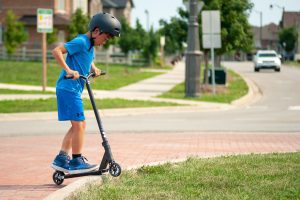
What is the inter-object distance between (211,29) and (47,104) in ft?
25.0

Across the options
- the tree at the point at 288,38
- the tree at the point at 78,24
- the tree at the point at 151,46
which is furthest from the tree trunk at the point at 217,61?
the tree at the point at 288,38

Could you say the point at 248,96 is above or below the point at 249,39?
below

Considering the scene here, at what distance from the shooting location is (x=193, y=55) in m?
24.3

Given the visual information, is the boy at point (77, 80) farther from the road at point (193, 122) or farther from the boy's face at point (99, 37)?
the road at point (193, 122)

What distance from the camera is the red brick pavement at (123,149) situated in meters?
8.32

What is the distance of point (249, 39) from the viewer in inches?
1264

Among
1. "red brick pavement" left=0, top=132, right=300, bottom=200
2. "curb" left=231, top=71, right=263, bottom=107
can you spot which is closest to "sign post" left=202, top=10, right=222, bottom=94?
"curb" left=231, top=71, right=263, bottom=107

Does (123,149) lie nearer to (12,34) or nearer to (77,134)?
(77,134)

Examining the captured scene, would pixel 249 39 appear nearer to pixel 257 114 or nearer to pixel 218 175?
pixel 257 114

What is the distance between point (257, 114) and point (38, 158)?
33.5 feet

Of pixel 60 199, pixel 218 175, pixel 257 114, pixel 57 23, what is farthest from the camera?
pixel 57 23

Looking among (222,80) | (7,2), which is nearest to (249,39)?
(222,80)

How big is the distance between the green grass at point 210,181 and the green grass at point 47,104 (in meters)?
10.2

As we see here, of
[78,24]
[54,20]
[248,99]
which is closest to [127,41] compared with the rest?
[54,20]
